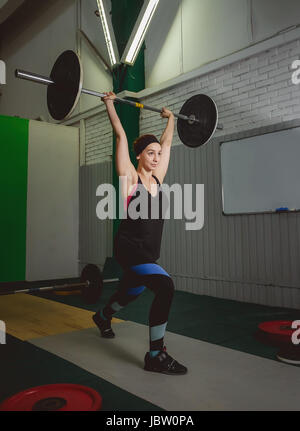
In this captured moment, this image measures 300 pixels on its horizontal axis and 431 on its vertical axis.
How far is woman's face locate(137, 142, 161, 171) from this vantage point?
227 cm

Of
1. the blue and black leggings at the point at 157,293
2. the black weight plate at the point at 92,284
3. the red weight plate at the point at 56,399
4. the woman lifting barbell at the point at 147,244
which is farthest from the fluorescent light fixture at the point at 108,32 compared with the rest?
the red weight plate at the point at 56,399

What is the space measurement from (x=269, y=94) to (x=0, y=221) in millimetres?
4237

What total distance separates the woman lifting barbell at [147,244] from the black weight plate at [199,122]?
777mm

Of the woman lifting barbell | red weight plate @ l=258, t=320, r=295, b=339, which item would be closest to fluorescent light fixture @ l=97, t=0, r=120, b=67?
the woman lifting barbell

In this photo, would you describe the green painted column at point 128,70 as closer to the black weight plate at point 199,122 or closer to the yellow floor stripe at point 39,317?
the black weight plate at point 199,122

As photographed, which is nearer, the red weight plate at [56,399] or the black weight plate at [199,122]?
the red weight plate at [56,399]

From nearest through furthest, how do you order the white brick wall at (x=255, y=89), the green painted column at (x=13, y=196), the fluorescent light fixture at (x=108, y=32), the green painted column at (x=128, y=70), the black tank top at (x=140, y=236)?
1. the black tank top at (x=140, y=236)
2. the white brick wall at (x=255, y=89)
3. the fluorescent light fixture at (x=108, y=32)
4. the green painted column at (x=128, y=70)
5. the green painted column at (x=13, y=196)

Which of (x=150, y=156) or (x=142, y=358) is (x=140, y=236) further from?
(x=142, y=358)

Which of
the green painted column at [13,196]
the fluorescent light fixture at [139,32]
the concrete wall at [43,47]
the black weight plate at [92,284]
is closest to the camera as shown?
the black weight plate at [92,284]

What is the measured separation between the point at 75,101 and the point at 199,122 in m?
1.18

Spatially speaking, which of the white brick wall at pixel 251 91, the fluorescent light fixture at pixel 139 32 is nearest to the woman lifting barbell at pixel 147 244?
the white brick wall at pixel 251 91

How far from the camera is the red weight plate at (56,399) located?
152 cm

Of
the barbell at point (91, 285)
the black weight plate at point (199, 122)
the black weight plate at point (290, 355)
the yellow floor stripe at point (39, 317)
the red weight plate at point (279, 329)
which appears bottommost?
the yellow floor stripe at point (39, 317)

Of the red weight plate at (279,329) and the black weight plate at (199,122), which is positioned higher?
the black weight plate at (199,122)
